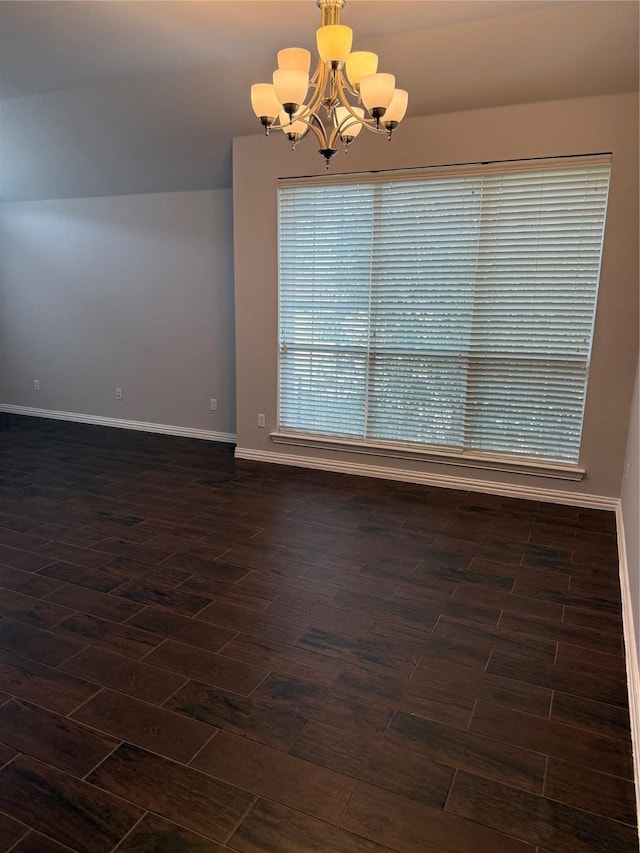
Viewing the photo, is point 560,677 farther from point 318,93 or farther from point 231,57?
point 231,57

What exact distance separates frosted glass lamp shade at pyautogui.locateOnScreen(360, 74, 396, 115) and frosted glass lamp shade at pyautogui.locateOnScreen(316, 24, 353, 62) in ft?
0.45

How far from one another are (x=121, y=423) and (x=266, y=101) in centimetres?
445

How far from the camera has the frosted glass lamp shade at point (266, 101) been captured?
259cm

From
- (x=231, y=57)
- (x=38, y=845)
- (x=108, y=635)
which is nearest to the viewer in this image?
(x=38, y=845)

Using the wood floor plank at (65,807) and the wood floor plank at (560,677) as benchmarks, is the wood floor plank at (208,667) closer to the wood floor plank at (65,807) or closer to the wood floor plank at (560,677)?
the wood floor plank at (65,807)

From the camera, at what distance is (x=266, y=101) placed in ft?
8.54

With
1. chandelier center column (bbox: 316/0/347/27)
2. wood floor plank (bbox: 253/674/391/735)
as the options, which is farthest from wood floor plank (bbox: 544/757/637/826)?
chandelier center column (bbox: 316/0/347/27)

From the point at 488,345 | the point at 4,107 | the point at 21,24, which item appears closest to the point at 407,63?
the point at 488,345

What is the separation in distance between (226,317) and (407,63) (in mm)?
2783

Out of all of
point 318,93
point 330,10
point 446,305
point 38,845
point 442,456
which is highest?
point 330,10

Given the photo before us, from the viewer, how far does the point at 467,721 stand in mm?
1939

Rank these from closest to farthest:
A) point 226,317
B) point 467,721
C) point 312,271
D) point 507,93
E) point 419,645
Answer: point 467,721
point 419,645
point 507,93
point 312,271
point 226,317

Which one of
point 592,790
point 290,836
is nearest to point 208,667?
point 290,836

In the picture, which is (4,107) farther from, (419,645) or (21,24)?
(419,645)
